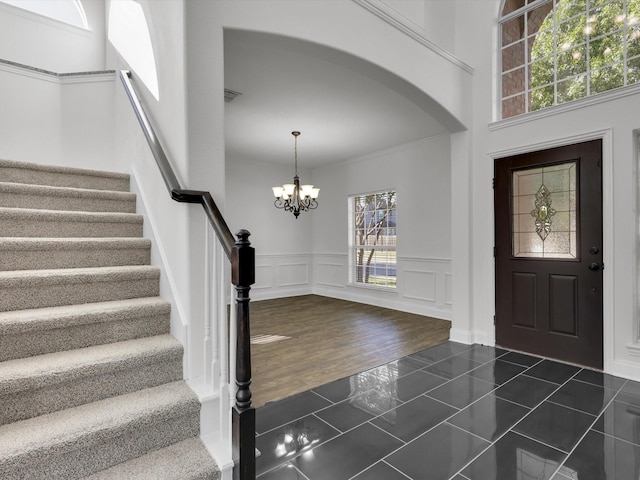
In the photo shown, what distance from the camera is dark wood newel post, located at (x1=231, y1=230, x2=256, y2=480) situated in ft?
4.47

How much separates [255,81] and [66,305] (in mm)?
2558

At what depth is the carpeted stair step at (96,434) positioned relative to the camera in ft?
4.12

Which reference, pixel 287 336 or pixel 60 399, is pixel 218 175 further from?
pixel 287 336

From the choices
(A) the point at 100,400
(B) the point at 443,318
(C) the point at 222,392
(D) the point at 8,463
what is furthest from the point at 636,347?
(D) the point at 8,463

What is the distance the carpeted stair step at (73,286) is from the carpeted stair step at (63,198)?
2.10 ft

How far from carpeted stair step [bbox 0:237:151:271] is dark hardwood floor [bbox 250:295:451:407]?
1.35 meters

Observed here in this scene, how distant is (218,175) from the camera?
6.19 ft

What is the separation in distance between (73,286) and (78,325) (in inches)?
11.8

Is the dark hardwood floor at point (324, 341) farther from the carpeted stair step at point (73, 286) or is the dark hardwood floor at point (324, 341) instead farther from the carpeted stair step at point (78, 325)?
the carpeted stair step at point (73, 286)

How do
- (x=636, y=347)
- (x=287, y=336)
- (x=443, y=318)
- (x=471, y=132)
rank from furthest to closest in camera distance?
(x=443, y=318), (x=287, y=336), (x=471, y=132), (x=636, y=347)

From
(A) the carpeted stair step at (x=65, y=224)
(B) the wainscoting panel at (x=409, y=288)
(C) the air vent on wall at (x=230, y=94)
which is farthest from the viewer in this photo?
(B) the wainscoting panel at (x=409, y=288)

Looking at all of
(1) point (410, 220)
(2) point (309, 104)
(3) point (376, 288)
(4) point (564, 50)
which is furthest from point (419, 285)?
(4) point (564, 50)

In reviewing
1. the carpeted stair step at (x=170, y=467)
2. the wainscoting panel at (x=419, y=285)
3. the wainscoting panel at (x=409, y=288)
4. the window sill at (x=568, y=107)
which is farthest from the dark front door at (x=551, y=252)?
the carpeted stair step at (x=170, y=467)

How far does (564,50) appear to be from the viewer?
3.25 metres
